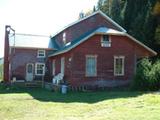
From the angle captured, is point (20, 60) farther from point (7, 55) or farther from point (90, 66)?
point (90, 66)

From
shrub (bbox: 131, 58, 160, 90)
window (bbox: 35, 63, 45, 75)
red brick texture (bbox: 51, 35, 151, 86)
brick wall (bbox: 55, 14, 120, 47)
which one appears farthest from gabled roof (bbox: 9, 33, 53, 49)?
shrub (bbox: 131, 58, 160, 90)

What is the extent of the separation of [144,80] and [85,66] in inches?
240

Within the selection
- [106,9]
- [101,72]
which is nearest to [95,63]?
[101,72]

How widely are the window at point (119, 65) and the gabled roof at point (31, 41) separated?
11.9 metres

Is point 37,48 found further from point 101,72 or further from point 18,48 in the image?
point 101,72

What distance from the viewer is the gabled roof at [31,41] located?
4294 cm

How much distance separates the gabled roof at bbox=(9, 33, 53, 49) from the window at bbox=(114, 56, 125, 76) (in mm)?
11883

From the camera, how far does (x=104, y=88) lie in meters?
32.2

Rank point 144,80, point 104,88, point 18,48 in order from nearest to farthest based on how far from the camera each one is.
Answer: point 144,80 → point 104,88 → point 18,48

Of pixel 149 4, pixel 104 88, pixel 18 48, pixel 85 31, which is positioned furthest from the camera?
pixel 149 4

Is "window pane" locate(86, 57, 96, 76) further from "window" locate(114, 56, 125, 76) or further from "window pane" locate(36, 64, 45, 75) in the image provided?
"window pane" locate(36, 64, 45, 75)

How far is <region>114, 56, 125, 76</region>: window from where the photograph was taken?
3391cm

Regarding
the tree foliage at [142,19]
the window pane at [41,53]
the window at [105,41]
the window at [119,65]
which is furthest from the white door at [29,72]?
the tree foliage at [142,19]

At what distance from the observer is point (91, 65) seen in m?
33.0
